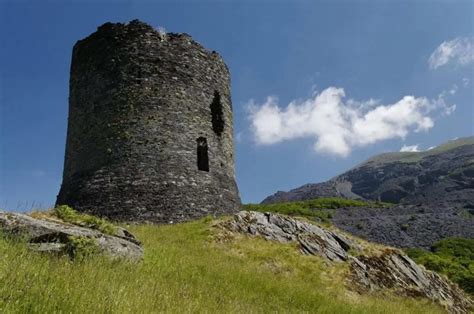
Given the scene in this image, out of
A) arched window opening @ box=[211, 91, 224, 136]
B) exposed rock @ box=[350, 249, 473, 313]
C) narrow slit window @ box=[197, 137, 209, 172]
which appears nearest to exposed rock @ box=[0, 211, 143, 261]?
exposed rock @ box=[350, 249, 473, 313]

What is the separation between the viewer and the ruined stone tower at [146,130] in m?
19.5

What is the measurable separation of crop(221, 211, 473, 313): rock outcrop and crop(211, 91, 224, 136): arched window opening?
18.0 feet

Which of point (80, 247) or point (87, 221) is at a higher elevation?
point (87, 221)

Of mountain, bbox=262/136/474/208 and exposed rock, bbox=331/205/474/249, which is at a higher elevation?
mountain, bbox=262/136/474/208

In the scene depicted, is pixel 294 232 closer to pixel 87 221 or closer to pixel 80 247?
pixel 87 221

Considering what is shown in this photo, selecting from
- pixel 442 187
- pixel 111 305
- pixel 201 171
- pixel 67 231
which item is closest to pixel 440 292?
pixel 201 171

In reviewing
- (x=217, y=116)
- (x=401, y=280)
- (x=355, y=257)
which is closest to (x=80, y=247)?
(x=355, y=257)

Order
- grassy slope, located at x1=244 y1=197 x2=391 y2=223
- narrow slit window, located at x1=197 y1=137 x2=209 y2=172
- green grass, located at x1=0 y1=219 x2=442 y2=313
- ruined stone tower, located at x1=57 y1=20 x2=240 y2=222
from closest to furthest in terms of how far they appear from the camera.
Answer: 1. green grass, located at x1=0 y1=219 x2=442 y2=313
2. ruined stone tower, located at x1=57 y1=20 x2=240 y2=222
3. narrow slit window, located at x1=197 y1=137 x2=209 y2=172
4. grassy slope, located at x1=244 y1=197 x2=391 y2=223

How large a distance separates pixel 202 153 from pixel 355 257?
7.97 m

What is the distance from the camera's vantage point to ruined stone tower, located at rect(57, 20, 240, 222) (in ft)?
64.0

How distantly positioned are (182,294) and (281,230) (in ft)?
34.1

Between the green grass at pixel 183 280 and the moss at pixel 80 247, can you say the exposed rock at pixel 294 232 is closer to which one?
the green grass at pixel 183 280

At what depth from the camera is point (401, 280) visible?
57.8 ft

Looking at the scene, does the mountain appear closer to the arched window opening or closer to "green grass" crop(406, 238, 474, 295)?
"green grass" crop(406, 238, 474, 295)
